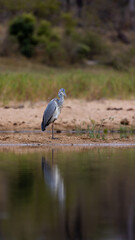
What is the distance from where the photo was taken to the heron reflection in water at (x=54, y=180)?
16.6 ft

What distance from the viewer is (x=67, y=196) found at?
16.2ft

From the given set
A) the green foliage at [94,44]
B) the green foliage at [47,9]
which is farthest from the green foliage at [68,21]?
the green foliage at [94,44]

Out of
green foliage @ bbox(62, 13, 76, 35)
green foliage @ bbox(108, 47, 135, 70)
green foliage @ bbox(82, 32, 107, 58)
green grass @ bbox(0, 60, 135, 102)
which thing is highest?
green foliage @ bbox(62, 13, 76, 35)

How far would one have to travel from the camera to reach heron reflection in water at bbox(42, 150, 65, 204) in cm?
507

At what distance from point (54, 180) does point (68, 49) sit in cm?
2859

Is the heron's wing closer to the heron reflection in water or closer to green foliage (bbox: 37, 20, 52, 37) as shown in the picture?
the heron reflection in water

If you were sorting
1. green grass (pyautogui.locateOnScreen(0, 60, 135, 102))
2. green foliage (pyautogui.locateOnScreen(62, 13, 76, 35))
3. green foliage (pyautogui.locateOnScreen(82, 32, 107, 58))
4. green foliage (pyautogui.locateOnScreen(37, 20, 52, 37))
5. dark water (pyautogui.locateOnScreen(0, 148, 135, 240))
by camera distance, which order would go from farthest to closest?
green foliage (pyautogui.locateOnScreen(62, 13, 76, 35))
green foliage (pyautogui.locateOnScreen(82, 32, 107, 58))
green foliage (pyautogui.locateOnScreen(37, 20, 52, 37))
green grass (pyautogui.locateOnScreen(0, 60, 135, 102))
dark water (pyautogui.locateOnScreen(0, 148, 135, 240))

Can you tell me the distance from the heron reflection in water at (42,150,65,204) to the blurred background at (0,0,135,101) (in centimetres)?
794

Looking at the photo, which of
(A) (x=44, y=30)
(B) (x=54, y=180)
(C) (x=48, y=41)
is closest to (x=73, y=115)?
(B) (x=54, y=180)

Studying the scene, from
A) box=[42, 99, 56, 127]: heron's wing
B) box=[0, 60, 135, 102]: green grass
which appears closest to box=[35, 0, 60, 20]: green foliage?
box=[0, 60, 135, 102]: green grass

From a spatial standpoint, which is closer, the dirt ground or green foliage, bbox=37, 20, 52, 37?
the dirt ground

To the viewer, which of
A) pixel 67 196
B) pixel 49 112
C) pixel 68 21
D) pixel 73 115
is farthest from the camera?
pixel 68 21

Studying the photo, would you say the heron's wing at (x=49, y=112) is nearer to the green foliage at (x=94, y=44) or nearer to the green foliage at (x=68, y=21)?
the green foliage at (x=94, y=44)

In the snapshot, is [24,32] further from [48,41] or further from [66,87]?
[66,87]
